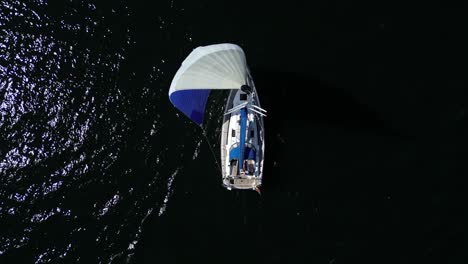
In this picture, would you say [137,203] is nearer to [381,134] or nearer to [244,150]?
[244,150]

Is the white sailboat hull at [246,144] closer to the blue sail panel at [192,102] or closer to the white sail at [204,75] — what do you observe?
the blue sail panel at [192,102]

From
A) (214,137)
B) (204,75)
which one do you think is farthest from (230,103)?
(204,75)

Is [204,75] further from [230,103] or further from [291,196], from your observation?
[291,196]

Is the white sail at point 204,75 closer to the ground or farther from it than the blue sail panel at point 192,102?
farther from it

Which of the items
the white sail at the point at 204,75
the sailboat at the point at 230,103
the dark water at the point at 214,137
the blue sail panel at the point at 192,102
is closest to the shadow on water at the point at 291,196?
the dark water at the point at 214,137

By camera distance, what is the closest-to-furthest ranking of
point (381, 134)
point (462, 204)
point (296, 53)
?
point (462, 204) → point (381, 134) → point (296, 53)

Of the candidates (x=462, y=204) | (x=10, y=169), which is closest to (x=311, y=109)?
(x=462, y=204)
